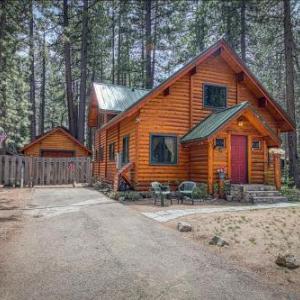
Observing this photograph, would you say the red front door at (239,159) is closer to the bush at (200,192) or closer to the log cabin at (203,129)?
the log cabin at (203,129)

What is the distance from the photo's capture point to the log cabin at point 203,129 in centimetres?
1400

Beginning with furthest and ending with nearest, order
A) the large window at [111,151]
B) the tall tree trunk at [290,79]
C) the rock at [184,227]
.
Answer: the large window at [111,151] < the tall tree trunk at [290,79] < the rock at [184,227]

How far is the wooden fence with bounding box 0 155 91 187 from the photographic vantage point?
17.2 m

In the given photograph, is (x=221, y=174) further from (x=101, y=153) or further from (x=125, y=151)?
(x=101, y=153)

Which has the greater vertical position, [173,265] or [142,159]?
[142,159]

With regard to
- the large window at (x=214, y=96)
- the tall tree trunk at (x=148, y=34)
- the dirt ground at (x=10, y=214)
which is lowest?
the dirt ground at (x=10, y=214)

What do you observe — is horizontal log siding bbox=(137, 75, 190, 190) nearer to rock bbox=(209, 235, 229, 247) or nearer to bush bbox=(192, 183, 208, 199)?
bush bbox=(192, 183, 208, 199)

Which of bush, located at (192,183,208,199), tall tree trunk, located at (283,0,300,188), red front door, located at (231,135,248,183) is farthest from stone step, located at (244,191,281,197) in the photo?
tall tree trunk, located at (283,0,300,188)

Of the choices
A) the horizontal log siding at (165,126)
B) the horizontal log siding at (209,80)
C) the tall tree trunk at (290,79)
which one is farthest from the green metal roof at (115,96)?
the tall tree trunk at (290,79)

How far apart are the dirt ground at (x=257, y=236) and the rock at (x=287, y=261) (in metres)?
0.08

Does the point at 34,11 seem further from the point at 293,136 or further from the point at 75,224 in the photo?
the point at 293,136

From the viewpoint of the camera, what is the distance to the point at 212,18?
27.2 meters

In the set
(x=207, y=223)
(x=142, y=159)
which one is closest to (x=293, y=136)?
(x=142, y=159)

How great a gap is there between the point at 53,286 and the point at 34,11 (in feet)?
61.4
